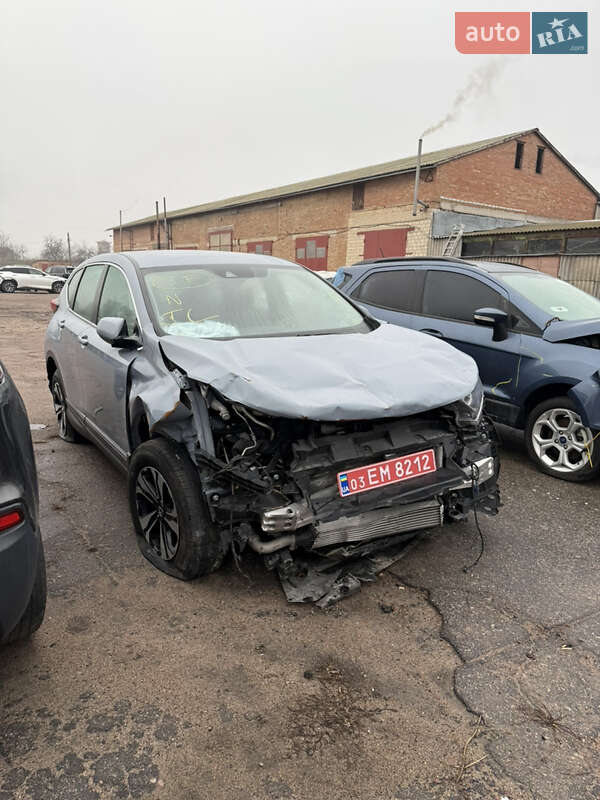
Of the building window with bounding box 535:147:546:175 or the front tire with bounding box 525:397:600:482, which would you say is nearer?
the front tire with bounding box 525:397:600:482

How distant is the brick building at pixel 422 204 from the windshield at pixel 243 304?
2209 cm

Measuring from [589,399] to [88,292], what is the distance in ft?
13.6

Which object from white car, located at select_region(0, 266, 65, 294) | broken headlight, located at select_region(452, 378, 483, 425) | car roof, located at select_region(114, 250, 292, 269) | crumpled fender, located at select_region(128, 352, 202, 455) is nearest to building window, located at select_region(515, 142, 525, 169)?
white car, located at select_region(0, 266, 65, 294)

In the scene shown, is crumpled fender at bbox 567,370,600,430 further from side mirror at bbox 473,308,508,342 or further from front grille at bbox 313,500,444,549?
front grille at bbox 313,500,444,549

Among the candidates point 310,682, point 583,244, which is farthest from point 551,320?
point 583,244

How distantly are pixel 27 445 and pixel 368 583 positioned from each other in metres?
1.89

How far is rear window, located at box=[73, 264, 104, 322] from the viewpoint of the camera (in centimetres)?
431

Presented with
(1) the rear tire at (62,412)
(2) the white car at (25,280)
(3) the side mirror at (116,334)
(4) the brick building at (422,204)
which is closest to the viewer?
(3) the side mirror at (116,334)

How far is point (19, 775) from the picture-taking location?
180 centimetres

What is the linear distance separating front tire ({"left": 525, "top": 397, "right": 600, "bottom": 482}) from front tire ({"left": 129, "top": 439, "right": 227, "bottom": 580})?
3.14 meters

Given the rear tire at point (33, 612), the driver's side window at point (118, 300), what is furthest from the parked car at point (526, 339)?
the rear tire at point (33, 612)

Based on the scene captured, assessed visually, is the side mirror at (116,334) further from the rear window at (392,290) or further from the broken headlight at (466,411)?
the rear window at (392,290)

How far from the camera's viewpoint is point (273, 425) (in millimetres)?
2672

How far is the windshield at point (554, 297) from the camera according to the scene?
16.3 feet
